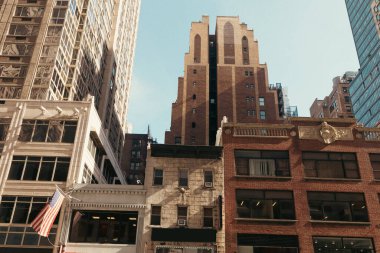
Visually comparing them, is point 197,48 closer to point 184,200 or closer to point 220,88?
point 220,88

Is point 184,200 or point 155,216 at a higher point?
point 184,200

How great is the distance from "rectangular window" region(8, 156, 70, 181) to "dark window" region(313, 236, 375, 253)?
22.3 m

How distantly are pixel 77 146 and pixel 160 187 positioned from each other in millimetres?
8756

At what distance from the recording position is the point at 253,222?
32.8 m

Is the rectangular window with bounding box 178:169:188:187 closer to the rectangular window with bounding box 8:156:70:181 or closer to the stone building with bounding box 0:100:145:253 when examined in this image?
the stone building with bounding box 0:100:145:253

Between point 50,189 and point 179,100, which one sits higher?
point 179,100

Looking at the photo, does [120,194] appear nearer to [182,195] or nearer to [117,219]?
[117,219]

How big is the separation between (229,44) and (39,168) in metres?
61.5

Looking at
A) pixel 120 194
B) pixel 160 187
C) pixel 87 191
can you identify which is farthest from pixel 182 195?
pixel 87 191

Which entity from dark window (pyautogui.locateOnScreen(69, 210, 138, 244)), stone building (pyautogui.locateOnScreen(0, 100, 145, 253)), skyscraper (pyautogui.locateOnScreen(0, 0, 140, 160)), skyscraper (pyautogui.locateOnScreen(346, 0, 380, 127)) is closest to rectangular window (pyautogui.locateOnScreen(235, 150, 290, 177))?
stone building (pyautogui.locateOnScreen(0, 100, 145, 253))

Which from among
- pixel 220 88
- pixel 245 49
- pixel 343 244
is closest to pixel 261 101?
pixel 220 88

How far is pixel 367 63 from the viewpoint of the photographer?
378 ft

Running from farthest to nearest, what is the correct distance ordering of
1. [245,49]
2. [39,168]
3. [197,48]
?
[245,49]
[197,48]
[39,168]

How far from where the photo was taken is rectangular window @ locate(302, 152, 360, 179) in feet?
115
